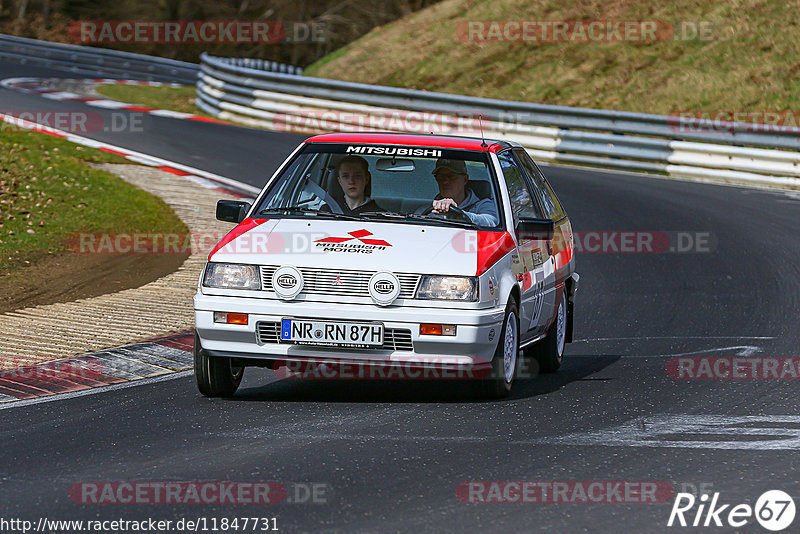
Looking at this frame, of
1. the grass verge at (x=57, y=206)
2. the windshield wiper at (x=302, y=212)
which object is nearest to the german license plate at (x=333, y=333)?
the windshield wiper at (x=302, y=212)

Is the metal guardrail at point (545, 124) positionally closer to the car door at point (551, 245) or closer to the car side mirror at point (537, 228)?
the car door at point (551, 245)

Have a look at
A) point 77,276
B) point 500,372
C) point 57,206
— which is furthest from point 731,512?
point 57,206

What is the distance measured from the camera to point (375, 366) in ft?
24.9

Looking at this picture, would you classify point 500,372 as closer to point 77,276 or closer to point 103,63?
point 77,276

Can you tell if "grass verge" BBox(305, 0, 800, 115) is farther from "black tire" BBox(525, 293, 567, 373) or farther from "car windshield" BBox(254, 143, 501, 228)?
"car windshield" BBox(254, 143, 501, 228)

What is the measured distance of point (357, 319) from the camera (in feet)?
24.5

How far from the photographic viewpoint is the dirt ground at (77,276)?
11.5m

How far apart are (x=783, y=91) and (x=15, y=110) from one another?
1524 centimetres

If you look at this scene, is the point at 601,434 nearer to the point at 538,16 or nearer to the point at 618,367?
the point at 618,367

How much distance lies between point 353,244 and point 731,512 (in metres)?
3.01

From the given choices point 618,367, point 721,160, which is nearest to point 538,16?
point 721,160

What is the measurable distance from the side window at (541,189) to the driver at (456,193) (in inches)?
34.5

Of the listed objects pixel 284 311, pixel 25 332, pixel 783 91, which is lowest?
pixel 25 332

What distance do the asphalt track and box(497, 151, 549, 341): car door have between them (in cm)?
45
